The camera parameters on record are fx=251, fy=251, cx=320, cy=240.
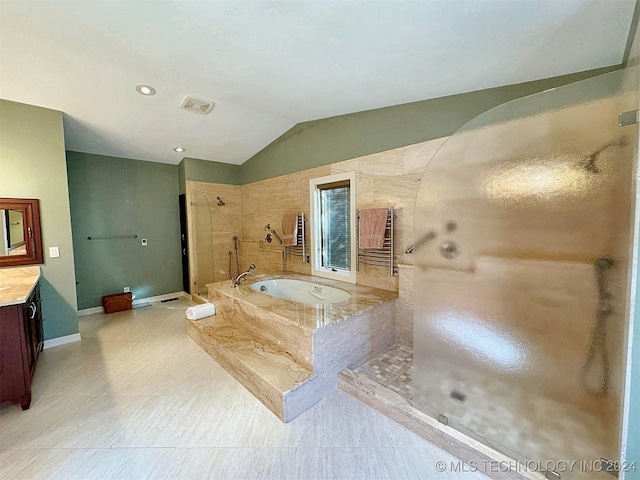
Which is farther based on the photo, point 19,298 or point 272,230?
point 272,230

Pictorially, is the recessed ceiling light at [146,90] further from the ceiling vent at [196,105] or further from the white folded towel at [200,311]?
the white folded towel at [200,311]

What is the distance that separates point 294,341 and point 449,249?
136cm

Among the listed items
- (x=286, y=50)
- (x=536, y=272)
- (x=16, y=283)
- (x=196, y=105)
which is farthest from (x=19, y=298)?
(x=536, y=272)

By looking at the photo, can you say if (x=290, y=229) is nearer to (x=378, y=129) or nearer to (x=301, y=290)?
(x=301, y=290)

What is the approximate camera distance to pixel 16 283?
229cm

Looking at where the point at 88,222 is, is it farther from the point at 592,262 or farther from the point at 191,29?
the point at 592,262

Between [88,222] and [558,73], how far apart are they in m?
5.67

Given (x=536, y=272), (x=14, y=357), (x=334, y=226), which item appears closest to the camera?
(x=536, y=272)

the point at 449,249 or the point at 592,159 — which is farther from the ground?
the point at 592,159

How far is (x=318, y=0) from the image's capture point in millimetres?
1388

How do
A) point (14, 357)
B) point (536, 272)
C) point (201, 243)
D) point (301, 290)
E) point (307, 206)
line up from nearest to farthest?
1. point (536, 272)
2. point (14, 357)
3. point (301, 290)
4. point (307, 206)
5. point (201, 243)

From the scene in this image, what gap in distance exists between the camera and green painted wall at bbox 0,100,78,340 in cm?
250

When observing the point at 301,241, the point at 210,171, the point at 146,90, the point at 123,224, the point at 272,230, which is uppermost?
the point at 146,90

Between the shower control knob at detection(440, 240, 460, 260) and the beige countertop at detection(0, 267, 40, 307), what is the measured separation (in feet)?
9.55
